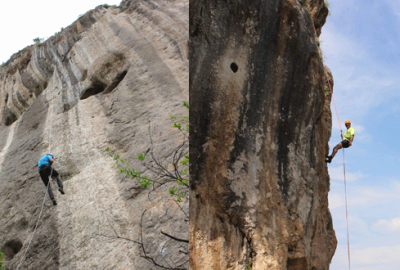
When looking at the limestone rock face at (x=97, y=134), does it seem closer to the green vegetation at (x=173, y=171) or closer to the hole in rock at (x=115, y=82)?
the hole in rock at (x=115, y=82)

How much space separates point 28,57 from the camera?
718 inches

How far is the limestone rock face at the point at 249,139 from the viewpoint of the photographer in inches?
201

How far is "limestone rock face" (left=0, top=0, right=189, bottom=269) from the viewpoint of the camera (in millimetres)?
8898

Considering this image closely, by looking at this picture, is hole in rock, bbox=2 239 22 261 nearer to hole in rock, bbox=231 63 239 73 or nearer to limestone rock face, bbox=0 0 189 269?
limestone rock face, bbox=0 0 189 269

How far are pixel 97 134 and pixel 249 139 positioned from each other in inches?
300

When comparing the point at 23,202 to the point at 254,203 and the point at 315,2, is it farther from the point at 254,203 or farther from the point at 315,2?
the point at 315,2

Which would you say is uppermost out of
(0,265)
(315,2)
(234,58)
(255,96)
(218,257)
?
(315,2)

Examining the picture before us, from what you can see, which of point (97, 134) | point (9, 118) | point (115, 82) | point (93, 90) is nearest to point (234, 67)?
point (97, 134)

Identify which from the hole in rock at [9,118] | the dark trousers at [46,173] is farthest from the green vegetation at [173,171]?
the hole in rock at [9,118]

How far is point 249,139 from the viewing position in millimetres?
5312

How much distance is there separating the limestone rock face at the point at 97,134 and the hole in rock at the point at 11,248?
1.0 inches

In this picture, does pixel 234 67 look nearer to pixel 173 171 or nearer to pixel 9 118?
pixel 173 171

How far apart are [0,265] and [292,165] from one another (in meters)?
8.45

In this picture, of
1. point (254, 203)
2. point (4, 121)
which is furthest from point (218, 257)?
point (4, 121)
